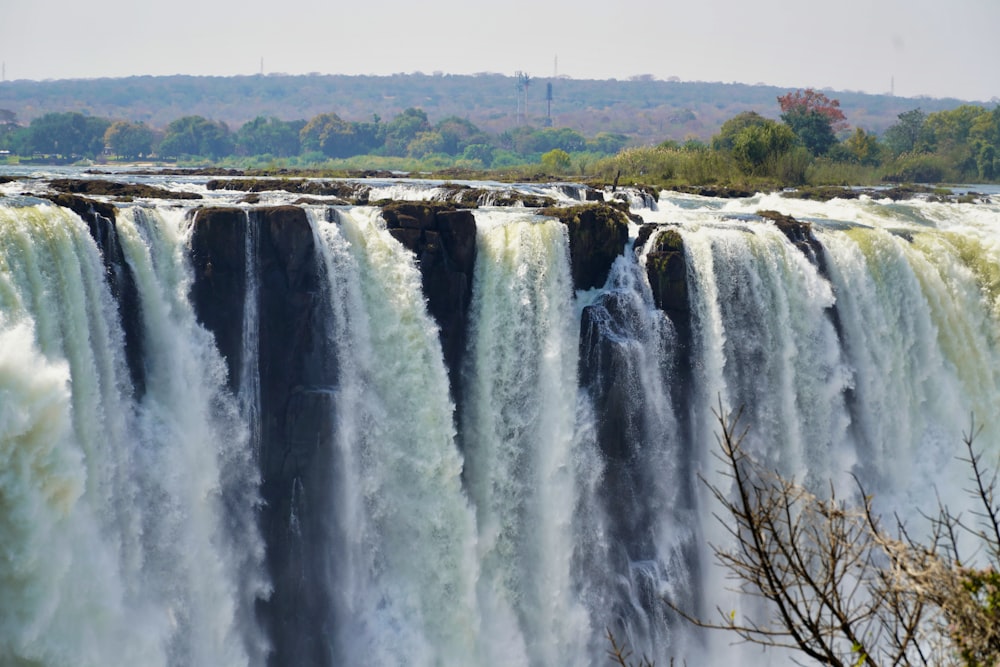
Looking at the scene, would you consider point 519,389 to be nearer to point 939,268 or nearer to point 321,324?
point 321,324

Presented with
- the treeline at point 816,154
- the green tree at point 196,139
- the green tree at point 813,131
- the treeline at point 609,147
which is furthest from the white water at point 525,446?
the green tree at point 196,139

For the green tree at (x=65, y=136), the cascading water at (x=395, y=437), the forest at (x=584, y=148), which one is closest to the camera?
the cascading water at (x=395, y=437)

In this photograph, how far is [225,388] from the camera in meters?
21.8

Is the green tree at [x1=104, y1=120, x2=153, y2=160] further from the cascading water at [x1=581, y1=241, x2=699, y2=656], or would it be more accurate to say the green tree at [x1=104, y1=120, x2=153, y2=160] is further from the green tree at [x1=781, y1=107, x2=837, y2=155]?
the cascading water at [x1=581, y1=241, x2=699, y2=656]

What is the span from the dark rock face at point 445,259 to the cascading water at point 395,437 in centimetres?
24

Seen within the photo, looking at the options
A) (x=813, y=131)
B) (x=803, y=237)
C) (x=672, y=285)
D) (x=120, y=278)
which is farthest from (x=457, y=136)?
(x=120, y=278)

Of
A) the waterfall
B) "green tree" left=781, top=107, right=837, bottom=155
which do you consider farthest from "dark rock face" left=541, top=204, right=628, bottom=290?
"green tree" left=781, top=107, right=837, bottom=155

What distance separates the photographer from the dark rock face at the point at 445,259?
24.2 metres

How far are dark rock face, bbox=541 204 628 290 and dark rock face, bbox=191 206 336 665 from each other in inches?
234

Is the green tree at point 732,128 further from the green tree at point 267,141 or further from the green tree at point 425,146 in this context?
the green tree at point 267,141

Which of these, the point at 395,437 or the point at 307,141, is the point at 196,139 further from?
the point at 395,437

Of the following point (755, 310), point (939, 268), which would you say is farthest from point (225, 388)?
point (939, 268)

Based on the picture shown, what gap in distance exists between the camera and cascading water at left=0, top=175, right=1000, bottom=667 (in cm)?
1866

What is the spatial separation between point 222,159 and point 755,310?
11481cm
